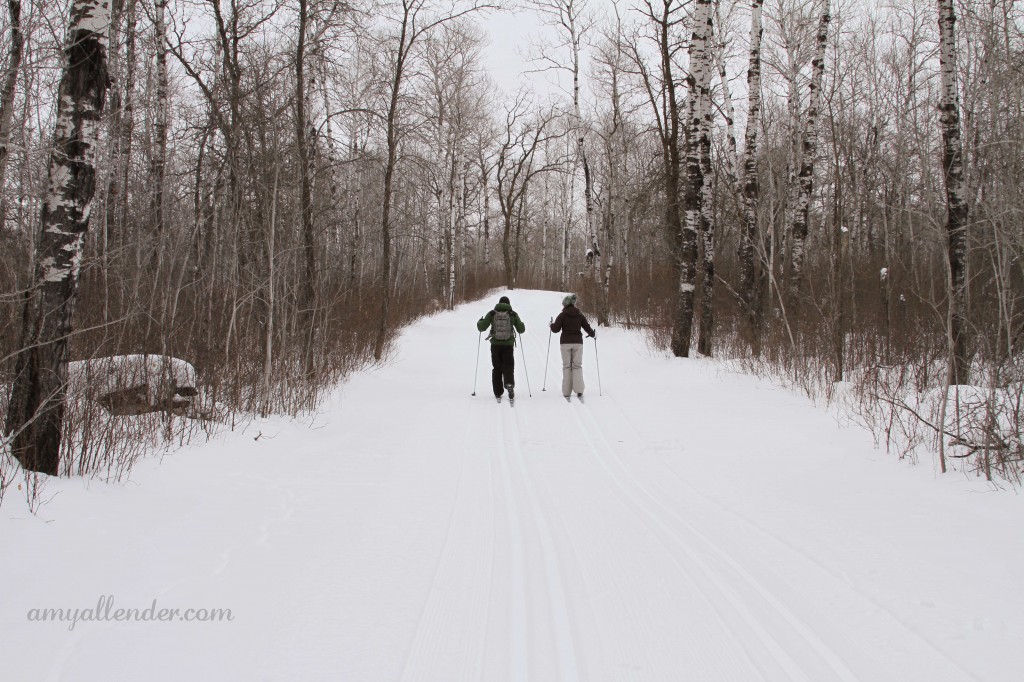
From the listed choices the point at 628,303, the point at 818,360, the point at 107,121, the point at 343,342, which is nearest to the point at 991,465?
the point at 818,360

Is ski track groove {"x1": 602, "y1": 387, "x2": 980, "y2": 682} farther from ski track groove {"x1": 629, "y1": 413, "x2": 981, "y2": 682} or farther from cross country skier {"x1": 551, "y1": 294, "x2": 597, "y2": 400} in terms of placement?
cross country skier {"x1": 551, "y1": 294, "x2": 597, "y2": 400}

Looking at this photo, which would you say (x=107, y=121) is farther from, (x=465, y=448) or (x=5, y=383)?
(x=465, y=448)

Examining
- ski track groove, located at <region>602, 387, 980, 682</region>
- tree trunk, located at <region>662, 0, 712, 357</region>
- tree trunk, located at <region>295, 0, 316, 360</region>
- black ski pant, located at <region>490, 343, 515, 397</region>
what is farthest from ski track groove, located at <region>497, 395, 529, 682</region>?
tree trunk, located at <region>662, 0, 712, 357</region>

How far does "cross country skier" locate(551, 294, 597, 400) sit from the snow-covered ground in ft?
11.6

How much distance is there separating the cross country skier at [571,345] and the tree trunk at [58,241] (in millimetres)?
7402

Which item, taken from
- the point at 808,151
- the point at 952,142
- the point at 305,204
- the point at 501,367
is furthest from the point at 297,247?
the point at 808,151

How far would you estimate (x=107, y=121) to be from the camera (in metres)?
9.25

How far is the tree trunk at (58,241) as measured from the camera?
3.89m

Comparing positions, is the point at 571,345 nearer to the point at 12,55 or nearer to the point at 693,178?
the point at 693,178

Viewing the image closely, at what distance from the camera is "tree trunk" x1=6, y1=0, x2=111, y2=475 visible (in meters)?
3.89

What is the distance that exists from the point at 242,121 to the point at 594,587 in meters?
7.18

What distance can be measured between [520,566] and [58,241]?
3.88m

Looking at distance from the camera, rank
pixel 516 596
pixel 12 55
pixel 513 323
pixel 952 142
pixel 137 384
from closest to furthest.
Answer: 1. pixel 516 596
2. pixel 137 384
3. pixel 12 55
4. pixel 952 142
5. pixel 513 323

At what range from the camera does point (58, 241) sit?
394 centimetres
